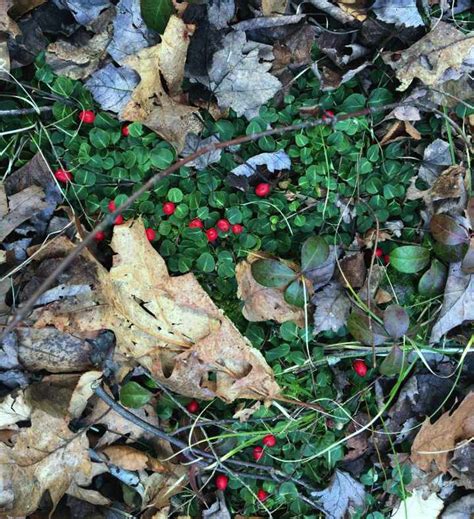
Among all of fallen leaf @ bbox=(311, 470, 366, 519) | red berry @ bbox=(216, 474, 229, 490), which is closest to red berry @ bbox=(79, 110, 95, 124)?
red berry @ bbox=(216, 474, 229, 490)

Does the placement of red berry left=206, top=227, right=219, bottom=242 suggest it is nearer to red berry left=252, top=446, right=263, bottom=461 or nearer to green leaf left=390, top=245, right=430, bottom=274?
green leaf left=390, top=245, right=430, bottom=274

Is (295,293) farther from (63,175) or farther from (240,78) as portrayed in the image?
(63,175)

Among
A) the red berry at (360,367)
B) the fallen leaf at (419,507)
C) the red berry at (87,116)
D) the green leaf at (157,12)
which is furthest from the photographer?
the fallen leaf at (419,507)

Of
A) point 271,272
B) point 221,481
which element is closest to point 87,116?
point 271,272

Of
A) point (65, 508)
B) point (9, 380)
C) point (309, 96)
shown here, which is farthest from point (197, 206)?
point (65, 508)

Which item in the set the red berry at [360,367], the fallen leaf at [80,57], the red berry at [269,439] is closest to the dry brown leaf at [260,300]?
the red berry at [360,367]

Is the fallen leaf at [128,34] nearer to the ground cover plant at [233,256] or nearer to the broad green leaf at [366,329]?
the ground cover plant at [233,256]
